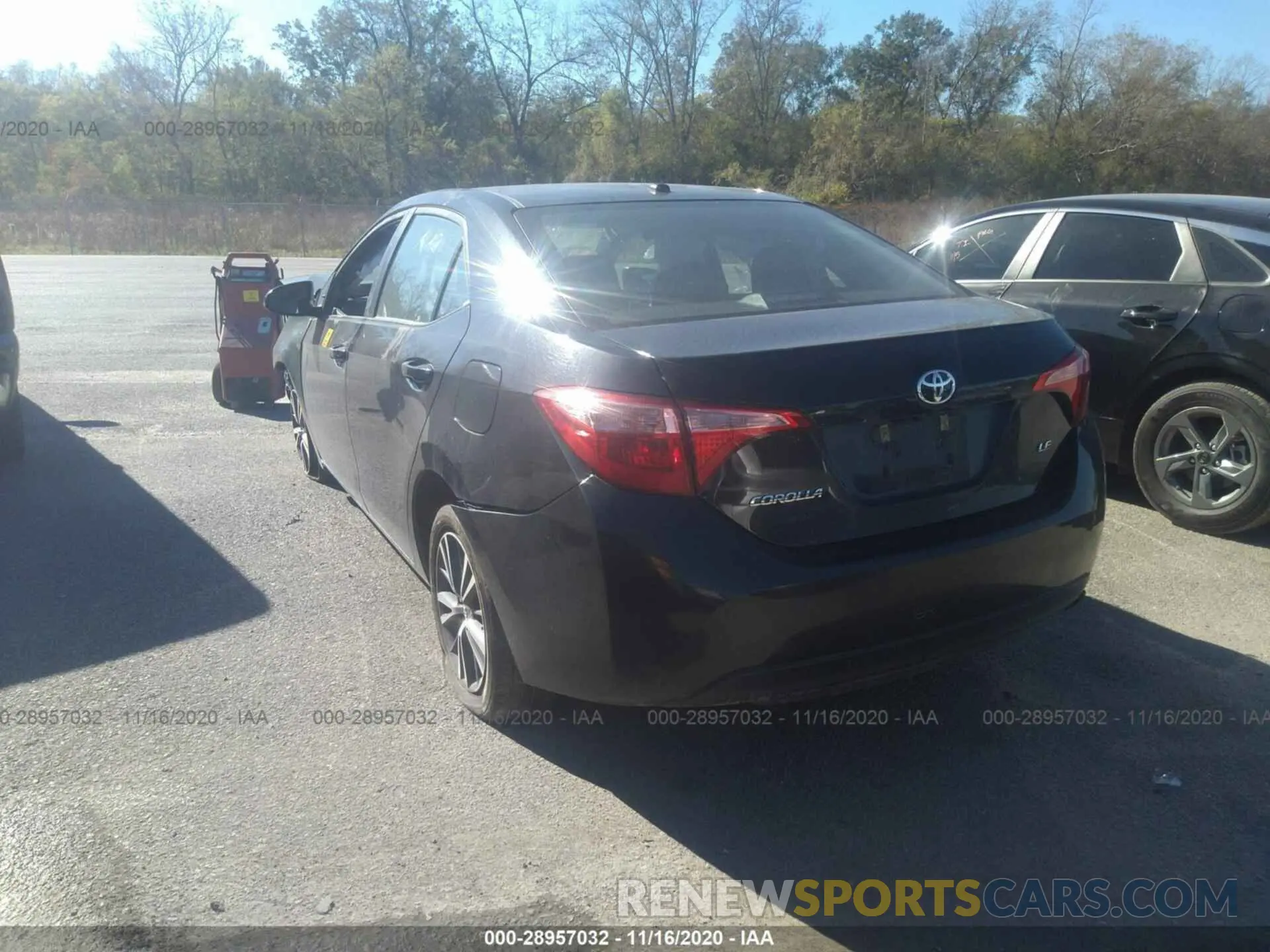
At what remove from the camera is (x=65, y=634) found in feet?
13.7

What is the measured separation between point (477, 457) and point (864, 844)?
5.03ft

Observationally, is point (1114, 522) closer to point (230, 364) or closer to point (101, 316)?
point (230, 364)

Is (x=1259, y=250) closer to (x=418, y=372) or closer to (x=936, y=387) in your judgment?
(x=936, y=387)

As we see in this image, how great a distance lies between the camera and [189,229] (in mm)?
36219

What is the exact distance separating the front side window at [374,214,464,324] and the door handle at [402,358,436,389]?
198mm

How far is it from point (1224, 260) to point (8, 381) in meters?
6.86

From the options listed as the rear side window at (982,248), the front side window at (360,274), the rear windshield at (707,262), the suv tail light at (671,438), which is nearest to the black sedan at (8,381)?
the front side window at (360,274)

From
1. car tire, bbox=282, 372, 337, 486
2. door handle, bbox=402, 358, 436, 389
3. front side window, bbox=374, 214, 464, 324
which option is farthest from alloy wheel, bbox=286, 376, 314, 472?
door handle, bbox=402, 358, 436, 389

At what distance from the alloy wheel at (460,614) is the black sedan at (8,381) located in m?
4.22

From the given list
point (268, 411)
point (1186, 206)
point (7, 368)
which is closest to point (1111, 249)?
point (1186, 206)

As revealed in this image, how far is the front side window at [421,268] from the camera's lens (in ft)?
12.4

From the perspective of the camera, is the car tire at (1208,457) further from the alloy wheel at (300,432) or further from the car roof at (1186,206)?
the alloy wheel at (300,432)

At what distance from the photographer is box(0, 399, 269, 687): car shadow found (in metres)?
4.11

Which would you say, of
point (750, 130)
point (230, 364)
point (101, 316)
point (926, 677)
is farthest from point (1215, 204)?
point (750, 130)
